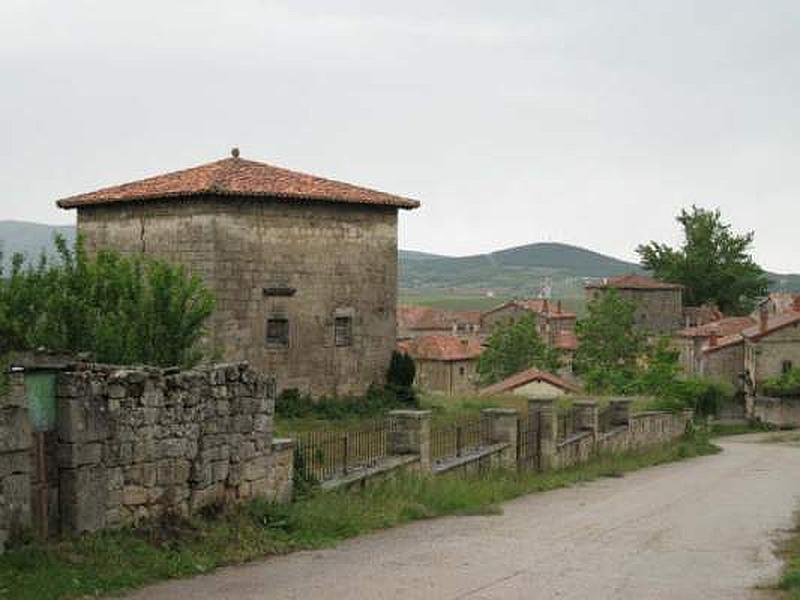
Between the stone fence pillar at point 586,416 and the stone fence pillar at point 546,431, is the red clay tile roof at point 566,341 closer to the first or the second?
the stone fence pillar at point 586,416

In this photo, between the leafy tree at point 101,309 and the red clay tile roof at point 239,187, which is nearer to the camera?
the leafy tree at point 101,309

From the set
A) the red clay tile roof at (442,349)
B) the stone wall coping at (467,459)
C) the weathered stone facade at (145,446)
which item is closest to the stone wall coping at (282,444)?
the weathered stone facade at (145,446)

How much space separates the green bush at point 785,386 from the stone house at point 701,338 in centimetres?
1179

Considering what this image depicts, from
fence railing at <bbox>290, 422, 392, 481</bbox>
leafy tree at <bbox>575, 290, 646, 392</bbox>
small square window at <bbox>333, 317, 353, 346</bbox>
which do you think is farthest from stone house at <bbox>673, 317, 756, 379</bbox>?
fence railing at <bbox>290, 422, 392, 481</bbox>

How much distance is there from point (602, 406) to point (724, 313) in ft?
222

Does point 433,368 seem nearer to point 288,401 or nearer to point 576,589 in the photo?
point 288,401

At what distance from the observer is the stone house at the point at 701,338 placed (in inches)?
2968

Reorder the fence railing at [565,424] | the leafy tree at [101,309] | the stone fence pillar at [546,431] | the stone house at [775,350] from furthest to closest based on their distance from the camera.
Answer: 1. the stone house at [775,350]
2. the fence railing at [565,424]
3. the stone fence pillar at [546,431]
4. the leafy tree at [101,309]

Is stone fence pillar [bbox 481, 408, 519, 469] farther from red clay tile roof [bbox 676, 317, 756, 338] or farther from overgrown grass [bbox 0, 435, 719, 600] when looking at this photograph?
red clay tile roof [bbox 676, 317, 756, 338]

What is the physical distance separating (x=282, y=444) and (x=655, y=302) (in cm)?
8592

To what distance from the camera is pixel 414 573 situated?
10.6 metres

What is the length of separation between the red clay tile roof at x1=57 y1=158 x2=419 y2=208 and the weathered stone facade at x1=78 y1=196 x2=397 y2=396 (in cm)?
34

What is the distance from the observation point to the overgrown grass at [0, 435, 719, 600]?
9.11 metres

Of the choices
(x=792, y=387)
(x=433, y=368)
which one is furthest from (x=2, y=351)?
(x=433, y=368)
